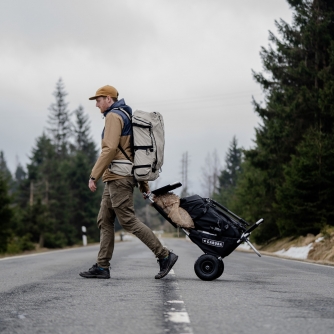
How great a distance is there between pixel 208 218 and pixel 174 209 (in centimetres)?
44

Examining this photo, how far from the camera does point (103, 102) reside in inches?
292

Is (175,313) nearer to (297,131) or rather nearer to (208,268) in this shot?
(208,268)

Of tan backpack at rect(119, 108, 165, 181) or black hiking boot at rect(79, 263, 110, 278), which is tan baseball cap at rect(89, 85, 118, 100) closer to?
tan backpack at rect(119, 108, 165, 181)

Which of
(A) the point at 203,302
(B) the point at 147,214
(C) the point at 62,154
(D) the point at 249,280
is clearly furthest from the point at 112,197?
(B) the point at 147,214

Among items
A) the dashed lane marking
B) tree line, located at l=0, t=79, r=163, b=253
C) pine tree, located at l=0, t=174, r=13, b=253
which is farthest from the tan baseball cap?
tree line, located at l=0, t=79, r=163, b=253

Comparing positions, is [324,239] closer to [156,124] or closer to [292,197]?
[292,197]

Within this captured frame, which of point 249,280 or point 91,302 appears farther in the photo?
point 249,280

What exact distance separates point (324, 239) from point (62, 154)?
232 feet

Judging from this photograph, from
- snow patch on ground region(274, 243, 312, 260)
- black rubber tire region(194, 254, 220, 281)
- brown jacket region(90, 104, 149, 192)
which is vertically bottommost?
snow patch on ground region(274, 243, 312, 260)

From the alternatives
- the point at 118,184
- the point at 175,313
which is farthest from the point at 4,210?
the point at 175,313

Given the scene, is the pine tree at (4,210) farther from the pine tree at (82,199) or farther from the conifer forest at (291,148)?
the pine tree at (82,199)

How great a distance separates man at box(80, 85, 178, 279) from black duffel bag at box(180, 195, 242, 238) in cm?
52

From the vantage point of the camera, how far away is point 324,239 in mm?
17656

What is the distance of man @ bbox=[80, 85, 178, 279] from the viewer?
7.10m
